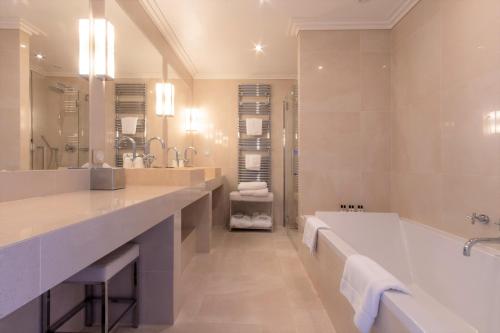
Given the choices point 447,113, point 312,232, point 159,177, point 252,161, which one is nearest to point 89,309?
point 159,177

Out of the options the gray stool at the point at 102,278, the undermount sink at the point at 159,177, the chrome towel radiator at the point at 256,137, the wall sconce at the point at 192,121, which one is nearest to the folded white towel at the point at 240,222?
the chrome towel radiator at the point at 256,137

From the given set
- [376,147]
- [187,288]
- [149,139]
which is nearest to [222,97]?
[149,139]

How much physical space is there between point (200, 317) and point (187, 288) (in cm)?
46

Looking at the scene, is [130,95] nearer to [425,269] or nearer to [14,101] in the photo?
[14,101]

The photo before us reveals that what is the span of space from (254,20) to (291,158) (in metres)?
1.60

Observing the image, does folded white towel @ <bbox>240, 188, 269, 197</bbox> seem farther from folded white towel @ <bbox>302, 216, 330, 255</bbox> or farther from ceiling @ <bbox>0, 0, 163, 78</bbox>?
ceiling @ <bbox>0, 0, 163, 78</bbox>

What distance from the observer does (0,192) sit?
3.96 feet

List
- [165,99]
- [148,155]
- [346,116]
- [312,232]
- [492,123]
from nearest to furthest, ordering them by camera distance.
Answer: [492,123], [312,232], [148,155], [346,116], [165,99]

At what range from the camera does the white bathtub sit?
100cm

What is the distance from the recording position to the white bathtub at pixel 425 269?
100 cm

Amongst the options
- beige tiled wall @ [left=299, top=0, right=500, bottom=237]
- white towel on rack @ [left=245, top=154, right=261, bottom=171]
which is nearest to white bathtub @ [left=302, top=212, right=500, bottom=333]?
beige tiled wall @ [left=299, top=0, right=500, bottom=237]

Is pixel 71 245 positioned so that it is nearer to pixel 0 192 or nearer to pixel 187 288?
pixel 0 192

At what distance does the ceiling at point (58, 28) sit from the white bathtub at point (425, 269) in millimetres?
1787

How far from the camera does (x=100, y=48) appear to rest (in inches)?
74.2
